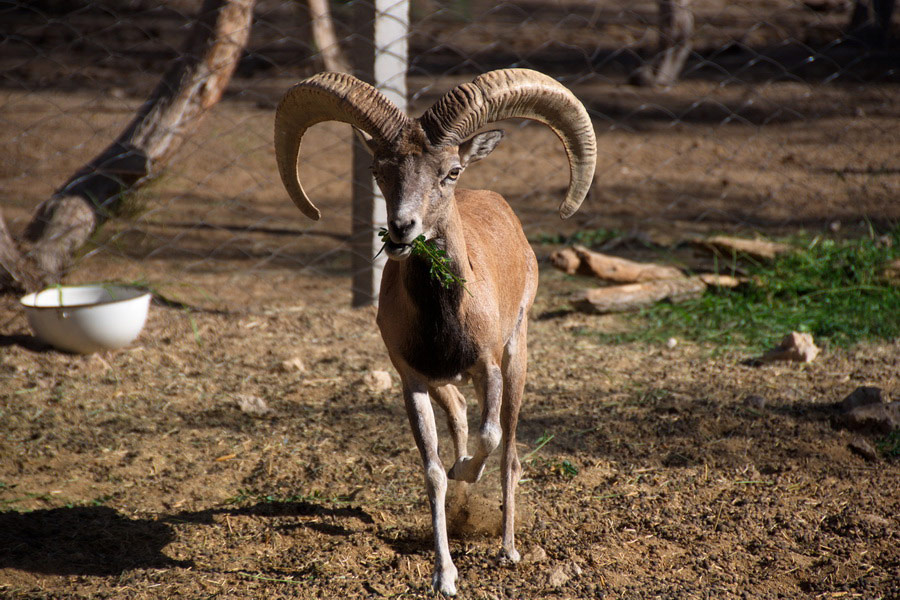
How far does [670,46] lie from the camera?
36.1 feet

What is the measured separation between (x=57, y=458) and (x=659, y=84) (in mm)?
10125

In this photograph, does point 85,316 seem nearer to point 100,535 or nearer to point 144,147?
point 144,147

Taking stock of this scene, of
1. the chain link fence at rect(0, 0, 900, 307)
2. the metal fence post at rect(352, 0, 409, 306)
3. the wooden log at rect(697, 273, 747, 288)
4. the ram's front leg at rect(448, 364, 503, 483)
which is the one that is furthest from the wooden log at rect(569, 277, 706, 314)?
Result: the ram's front leg at rect(448, 364, 503, 483)

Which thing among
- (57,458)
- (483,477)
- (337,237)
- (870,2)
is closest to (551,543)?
(483,477)

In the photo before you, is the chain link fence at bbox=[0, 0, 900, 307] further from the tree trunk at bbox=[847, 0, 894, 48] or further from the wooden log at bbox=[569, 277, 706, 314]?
the wooden log at bbox=[569, 277, 706, 314]

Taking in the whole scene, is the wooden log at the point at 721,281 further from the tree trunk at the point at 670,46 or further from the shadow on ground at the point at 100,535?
the tree trunk at the point at 670,46

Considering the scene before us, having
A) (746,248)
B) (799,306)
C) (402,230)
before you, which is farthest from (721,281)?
(402,230)

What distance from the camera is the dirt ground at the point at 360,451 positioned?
326cm

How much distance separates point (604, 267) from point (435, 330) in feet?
11.0

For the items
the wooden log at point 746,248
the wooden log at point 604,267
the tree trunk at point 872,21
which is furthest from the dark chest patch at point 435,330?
the tree trunk at point 872,21

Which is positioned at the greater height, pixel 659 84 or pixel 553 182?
pixel 659 84

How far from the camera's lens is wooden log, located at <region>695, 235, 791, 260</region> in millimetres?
6414

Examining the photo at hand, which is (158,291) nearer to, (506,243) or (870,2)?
(506,243)

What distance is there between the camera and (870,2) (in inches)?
504
